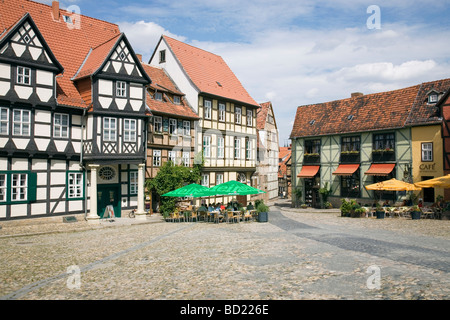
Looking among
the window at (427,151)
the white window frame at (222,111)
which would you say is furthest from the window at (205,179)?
the window at (427,151)

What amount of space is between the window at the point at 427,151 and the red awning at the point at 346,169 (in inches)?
221

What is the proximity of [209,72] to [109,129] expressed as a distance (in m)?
14.3

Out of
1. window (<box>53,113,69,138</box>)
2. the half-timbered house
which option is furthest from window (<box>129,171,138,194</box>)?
window (<box>53,113,69,138</box>)

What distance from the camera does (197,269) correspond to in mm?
10750

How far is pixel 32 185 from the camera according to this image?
20.5 m

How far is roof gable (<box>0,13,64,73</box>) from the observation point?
1933 centimetres

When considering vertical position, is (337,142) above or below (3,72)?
below

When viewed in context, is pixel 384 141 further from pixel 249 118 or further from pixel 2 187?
pixel 2 187

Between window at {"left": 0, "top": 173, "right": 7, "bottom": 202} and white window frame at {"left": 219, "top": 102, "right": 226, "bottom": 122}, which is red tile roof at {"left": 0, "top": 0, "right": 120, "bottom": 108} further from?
white window frame at {"left": 219, "top": 102, "right": 226, "bottom": 122}

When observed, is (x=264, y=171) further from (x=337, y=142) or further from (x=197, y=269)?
(x=197, y=269)

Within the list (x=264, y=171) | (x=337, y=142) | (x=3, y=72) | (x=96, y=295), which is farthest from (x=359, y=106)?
(x=96, y=295)

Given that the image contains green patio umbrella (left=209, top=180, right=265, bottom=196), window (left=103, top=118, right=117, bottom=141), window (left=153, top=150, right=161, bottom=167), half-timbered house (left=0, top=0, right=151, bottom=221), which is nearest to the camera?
half-timbered house (left=0, top=0, right=151, bottom=221)

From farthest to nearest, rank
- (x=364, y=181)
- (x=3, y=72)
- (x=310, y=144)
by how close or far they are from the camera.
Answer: (x=310, y=144), (x=364, y=181), (x=3, y=72)

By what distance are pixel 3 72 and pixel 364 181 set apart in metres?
27.6
